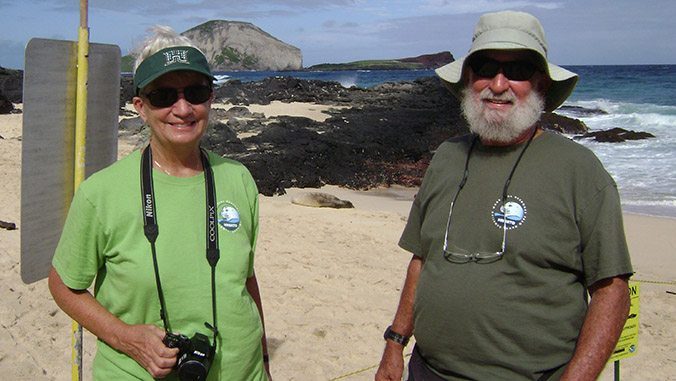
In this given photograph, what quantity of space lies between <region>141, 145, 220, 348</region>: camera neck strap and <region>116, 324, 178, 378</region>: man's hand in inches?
2.1

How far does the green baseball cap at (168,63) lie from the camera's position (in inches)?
75.4

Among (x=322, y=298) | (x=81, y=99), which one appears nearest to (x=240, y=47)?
(x=322, y=298)

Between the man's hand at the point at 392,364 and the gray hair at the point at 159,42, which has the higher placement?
the gray hair at the point at 159,42

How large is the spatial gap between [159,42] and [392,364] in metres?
1.46

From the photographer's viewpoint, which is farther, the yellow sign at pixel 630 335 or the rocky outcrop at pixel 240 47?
the rocky outcrop at pixel 240 47

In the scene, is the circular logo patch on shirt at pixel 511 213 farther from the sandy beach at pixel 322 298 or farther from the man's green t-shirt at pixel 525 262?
the sandy beach at pixel 322 298

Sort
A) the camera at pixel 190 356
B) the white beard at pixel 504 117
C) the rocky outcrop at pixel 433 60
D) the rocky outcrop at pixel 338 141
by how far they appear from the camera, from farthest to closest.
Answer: the rocky outcrop at pixel 433 60
the rocky outcrop at pixel 338 141
the white beard at pixel 504 117
the camera at pixel 190 356

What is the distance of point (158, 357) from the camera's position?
71.8 inches

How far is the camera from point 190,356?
1841mm

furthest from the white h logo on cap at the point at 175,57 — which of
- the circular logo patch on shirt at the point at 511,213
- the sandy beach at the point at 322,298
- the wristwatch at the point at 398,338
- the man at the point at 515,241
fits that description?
the sandy beach at the point at 322,298

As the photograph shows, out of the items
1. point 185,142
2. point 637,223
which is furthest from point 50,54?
Result: point 637,223

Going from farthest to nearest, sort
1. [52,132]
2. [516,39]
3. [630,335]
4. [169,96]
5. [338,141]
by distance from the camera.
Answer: [338,141]
[630,335]
[52,132]
[516,39]
[169,96]

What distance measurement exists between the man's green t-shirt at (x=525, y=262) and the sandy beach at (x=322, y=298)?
2.40 metres

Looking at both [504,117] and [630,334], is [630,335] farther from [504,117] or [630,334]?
[504,117]
